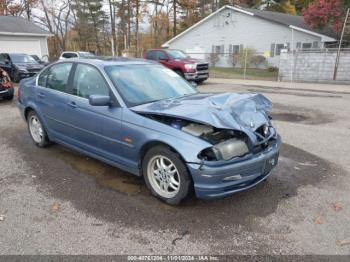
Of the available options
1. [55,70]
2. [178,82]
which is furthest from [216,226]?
[55,70]

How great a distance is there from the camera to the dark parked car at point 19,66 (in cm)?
1619

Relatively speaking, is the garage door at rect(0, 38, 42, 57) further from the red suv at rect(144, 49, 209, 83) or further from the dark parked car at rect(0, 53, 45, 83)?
the red suv at rect(144, 49, 209, 83)

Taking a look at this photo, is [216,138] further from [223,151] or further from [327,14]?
[327,14]

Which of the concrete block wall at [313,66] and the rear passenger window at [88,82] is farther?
the concrete block wall at [313,66]

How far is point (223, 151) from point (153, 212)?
108 cm

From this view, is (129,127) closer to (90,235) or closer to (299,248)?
(90,235)

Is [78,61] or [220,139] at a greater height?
[78,61]

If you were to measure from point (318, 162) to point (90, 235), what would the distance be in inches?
152

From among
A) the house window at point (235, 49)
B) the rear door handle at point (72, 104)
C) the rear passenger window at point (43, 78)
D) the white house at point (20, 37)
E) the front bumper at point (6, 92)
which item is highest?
the white house at point (20, 37)

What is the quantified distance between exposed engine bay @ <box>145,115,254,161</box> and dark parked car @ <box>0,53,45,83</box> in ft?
47.9

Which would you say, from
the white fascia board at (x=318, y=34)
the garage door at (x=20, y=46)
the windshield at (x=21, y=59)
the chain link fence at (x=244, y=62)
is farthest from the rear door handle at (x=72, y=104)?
the white fascia board at (x=318, y=34)

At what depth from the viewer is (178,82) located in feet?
16.7

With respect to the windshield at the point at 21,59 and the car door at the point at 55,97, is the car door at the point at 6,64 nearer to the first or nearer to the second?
the windshield at the point at 21,59

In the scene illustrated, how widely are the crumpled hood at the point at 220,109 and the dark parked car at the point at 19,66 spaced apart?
1419cm
